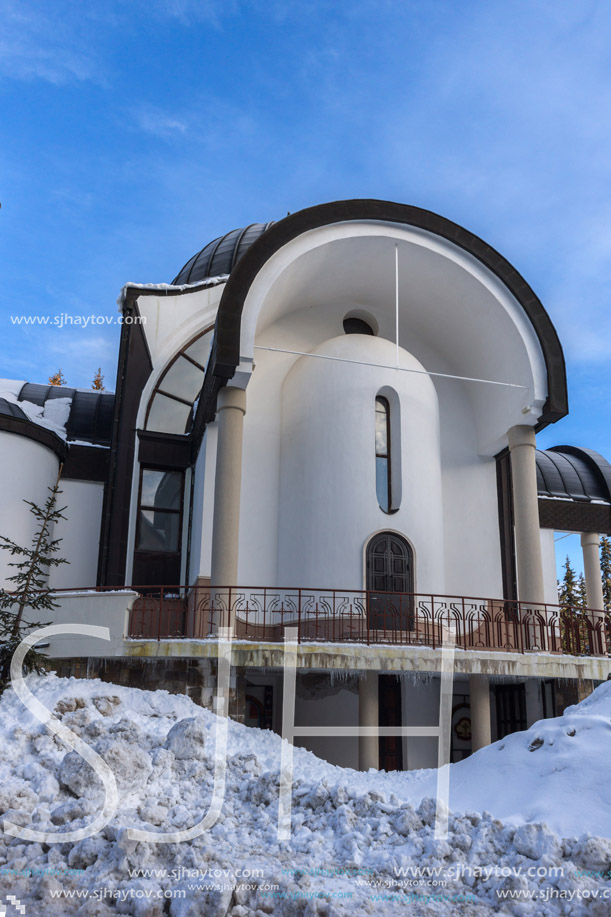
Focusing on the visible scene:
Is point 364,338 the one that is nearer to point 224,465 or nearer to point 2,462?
point 224,465

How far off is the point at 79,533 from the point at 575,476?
11.2 m

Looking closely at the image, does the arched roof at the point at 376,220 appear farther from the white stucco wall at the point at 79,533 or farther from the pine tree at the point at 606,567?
the pine tree at the point at 606,567

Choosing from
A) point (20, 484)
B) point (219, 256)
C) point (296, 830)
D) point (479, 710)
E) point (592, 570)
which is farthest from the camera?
point (219, 256)

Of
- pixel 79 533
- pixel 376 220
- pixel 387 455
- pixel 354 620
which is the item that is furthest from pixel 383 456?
pixel 79 533

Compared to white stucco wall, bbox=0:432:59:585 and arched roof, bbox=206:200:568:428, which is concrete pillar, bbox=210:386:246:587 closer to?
arched roof, bbox=206:200:568:428

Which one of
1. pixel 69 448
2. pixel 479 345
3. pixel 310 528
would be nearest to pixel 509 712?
pixel 310 528

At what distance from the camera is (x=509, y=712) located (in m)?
13.9

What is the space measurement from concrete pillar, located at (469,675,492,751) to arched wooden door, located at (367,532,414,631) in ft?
4.56

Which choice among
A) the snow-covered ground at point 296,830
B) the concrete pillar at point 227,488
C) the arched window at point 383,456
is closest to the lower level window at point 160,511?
the concrete pillar at point 227,488

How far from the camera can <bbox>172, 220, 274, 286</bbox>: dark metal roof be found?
22336mm

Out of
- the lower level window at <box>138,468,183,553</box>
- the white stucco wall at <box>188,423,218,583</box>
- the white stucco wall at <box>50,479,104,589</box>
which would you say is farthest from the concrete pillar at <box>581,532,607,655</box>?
the white stucco wall at <box>50,479,104,589</box>

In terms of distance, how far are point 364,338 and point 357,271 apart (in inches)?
55.2

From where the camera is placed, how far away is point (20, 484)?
15219 mm

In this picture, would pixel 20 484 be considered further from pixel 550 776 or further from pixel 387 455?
pixel 550 776
